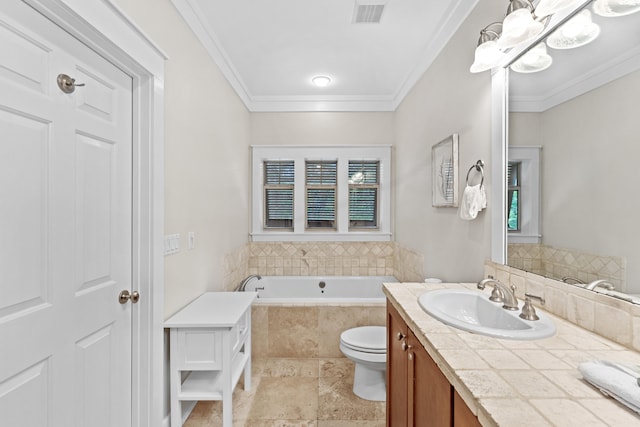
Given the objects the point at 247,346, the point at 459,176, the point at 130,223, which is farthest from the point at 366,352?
the point at 130,223

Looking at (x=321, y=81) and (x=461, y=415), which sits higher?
(x=321, y=81)

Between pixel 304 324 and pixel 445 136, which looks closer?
pixel 445 136

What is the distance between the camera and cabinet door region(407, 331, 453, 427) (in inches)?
34.3

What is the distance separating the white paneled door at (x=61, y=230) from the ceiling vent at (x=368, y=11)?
1491 mm

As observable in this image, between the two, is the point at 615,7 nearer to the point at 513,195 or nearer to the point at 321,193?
the point at 513,195

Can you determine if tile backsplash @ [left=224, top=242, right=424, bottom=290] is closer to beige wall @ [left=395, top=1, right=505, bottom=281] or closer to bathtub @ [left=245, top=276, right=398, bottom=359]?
beige wall @ [left=395, top=1, right=505, bottom=281]

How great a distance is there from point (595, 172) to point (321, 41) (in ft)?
6.91

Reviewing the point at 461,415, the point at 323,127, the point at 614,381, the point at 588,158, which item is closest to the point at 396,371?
the point at 461,415

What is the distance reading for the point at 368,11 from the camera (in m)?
2.06

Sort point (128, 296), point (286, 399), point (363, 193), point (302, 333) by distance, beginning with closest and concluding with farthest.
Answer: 1. point (128, 296)
2. point (286, 399)
3. point (302, 333)
4. point (363, 193)

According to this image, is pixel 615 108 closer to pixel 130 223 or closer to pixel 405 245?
pixel 130 223

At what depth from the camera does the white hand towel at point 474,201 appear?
1.67 metres

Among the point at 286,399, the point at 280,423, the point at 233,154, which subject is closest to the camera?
the point at 280,423

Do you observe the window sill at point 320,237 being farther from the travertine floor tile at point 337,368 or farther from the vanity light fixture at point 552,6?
the vanity light fixture at point 552,6
